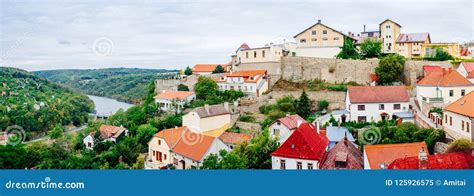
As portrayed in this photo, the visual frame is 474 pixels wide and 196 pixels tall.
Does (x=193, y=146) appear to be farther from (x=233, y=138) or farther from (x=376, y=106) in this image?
(x=376, y=106)

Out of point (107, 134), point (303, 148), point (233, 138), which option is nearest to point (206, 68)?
point (107, 134)

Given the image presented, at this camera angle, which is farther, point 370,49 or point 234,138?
point 370,49

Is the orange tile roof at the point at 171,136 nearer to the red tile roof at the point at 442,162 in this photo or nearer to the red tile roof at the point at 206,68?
the red tile roof at the point at 442,162

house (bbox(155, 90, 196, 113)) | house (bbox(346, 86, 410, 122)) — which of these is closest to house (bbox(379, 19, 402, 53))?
house (bbox(346, 86, 410, 122))

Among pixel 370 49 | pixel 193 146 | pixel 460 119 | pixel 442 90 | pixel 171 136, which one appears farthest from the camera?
pixel 370 49

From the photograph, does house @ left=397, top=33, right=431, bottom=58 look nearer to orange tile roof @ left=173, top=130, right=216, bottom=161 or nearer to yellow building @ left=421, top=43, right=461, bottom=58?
yellow building @ left=421, top=43, right=461, bottom=58

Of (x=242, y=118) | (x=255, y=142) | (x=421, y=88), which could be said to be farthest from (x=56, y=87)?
(x=421, y=88)
